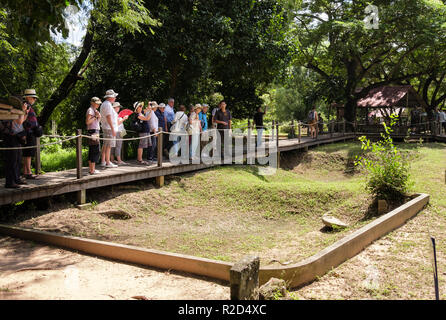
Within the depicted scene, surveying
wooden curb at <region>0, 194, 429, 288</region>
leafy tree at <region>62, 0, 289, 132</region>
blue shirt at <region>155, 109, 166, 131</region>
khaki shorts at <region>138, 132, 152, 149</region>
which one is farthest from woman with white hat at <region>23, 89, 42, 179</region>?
leafy tree at <region>62, 0, 289, 132</region>

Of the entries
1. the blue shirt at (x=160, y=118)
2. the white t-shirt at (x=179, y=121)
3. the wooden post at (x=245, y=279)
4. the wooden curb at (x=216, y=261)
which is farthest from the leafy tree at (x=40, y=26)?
the wooden post at (x=245, y=279)

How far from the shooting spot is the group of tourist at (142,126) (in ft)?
32.3

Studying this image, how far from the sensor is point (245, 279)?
438 cm

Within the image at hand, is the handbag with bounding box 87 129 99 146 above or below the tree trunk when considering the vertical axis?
below

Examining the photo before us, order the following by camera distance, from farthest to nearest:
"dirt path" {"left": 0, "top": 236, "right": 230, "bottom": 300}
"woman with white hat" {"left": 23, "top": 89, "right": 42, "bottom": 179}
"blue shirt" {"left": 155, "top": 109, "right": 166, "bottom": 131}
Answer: "blue shirt" {"left": 155, "top": 109, "right": 166, "bottom": 131} < "woman with white hat" {"left": 23, "top": 89, "right": 42, "bottom": 179} < "dirt path" {"left": 0, "top": 236, "right": 230, "bottom": 300}

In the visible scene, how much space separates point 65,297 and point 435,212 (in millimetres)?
7683

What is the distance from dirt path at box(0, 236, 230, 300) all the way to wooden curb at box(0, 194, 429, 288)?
0.15 meters

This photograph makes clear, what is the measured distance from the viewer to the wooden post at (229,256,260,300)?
431 centimetres

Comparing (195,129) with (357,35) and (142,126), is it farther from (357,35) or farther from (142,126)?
(357,35)

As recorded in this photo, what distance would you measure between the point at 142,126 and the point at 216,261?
22.4ft

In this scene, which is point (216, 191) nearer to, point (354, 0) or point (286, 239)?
point (286, 239)

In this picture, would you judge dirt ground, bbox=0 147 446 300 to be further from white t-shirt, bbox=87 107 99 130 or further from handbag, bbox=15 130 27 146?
white t-shirt, bbox=87 107 99 130

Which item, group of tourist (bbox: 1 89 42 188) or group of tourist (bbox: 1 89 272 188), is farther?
group of tourist (bbox: 1 89 272 188)
